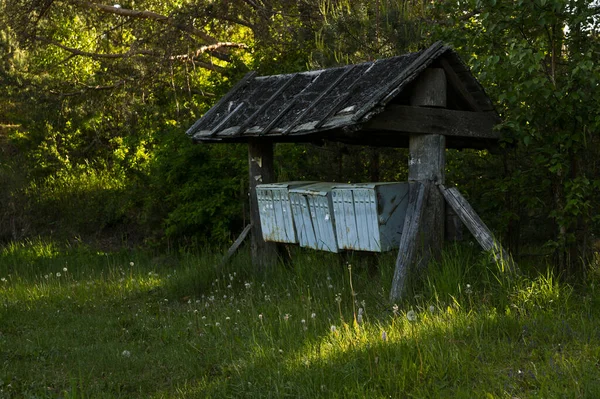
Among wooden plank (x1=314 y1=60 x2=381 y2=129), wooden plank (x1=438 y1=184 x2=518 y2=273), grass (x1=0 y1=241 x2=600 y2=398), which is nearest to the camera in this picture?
grass (x1=0 y1=241 x2=600 y2=398)

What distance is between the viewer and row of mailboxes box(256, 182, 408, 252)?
8117 millimetres

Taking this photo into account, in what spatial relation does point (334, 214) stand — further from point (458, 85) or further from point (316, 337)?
point (316, 337)

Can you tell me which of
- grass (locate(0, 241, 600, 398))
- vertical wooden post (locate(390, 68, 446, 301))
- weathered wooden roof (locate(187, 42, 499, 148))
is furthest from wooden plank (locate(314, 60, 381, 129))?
grass (locate(0, 241, 600, 398))

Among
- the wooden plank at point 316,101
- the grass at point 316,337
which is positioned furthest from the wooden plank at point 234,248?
the wooden plank at point 316,101

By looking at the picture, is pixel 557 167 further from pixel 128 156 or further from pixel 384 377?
pixel 128 156

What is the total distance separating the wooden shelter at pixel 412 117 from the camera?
781 cm

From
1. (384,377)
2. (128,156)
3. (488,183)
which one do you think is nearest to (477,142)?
(488,183)

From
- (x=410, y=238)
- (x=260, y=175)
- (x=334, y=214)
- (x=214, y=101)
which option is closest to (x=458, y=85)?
(x=410, y=238)

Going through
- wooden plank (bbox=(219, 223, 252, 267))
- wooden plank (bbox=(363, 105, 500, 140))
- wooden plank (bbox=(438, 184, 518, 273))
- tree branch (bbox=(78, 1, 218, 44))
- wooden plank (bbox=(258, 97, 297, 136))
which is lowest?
wooden plank (bbox=(219, 223, 252, 267))

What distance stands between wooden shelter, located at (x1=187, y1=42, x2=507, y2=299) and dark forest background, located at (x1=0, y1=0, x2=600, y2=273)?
1.24 feet

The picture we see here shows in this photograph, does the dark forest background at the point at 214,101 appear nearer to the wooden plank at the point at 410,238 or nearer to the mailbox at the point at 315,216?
the wooden plank at the point at 410,238

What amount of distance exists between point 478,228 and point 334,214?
1.75m

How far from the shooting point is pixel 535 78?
725cm

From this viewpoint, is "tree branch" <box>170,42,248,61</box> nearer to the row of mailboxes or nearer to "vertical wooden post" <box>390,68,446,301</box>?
the row of mailboxes
